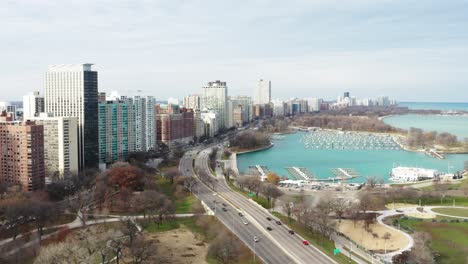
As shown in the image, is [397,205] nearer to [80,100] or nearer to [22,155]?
[22,155]

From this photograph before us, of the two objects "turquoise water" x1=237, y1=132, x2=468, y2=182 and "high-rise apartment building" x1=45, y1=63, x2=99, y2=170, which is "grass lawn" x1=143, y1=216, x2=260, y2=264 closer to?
"high-rise apartment building" x1=45, y1=63, x2=99, y2=170

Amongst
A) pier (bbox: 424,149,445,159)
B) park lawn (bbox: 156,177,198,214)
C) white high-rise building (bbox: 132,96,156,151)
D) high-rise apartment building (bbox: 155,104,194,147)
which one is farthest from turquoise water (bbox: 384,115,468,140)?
park lawn (bbox: 156,177,198,214)

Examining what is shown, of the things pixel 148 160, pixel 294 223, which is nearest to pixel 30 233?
pixel 294 223

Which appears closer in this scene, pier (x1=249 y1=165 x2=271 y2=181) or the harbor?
pier (x1=249 y1=165 x2=271 y2=181)

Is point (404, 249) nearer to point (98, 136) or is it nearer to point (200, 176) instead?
point (200, 176)

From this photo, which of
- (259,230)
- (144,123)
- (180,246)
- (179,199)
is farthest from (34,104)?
(259,230)
